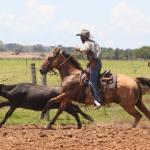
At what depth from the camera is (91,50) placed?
1361 centimetres

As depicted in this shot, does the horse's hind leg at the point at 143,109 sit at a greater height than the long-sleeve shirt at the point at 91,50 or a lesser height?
lesser

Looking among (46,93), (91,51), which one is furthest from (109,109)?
(91,51)

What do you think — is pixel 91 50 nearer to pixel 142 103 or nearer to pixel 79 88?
pixel 79 88

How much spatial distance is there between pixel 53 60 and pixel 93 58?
1.34 m

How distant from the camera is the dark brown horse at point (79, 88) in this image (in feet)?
46.3

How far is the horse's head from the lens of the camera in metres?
14.6

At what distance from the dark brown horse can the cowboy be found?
0.80ft

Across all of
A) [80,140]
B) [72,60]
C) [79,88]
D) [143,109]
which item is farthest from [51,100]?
[80,140]

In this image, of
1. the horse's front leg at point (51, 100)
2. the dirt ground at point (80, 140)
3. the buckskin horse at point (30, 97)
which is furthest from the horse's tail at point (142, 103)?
the dirt ground at point (80, 140)

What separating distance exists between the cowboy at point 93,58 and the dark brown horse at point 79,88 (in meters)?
0.24

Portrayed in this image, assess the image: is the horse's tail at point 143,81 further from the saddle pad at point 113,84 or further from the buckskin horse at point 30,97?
the buckskin horse at point 30,97

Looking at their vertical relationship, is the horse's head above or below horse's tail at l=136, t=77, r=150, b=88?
above

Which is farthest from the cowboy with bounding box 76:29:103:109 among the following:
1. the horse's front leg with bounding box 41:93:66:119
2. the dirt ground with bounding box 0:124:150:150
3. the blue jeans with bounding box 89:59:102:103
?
the dirt ground with bounding box 0:124:150:150

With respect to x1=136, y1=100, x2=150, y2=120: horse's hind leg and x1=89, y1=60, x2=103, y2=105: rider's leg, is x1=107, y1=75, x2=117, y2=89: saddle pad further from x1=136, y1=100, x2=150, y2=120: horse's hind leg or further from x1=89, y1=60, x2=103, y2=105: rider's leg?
x1=136, y1=100, x2=150, y2=120: horse's hind leg
